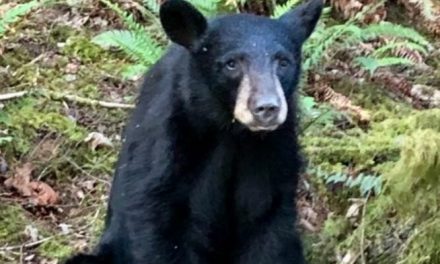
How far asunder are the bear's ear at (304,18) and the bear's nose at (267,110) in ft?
2.22

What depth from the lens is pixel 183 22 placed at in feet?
18.0

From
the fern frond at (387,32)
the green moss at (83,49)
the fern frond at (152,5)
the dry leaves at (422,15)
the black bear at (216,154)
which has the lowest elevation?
the green moss at (83,49)

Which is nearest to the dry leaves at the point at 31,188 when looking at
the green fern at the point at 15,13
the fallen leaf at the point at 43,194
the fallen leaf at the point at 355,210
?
the fallen leaf at the point at 43,194

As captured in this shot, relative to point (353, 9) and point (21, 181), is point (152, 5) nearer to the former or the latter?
point (21, 181)

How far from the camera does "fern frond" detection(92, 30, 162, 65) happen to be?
22.7ft

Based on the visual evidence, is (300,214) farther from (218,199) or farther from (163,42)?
(163,42)

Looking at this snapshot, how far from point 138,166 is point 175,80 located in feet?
1.43

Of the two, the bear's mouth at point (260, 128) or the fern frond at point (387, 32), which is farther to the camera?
the fern frond at point (387, 32)

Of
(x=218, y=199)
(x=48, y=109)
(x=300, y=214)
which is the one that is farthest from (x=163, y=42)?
(x=218, y=199)

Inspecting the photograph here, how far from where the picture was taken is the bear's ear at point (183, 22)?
5438mm

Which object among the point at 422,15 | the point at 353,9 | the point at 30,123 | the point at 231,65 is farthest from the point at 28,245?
the point at 422,15

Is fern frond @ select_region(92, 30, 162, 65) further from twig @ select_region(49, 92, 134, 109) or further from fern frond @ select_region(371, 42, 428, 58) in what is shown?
fern frond @ select_region(371, 42, 428, 58)

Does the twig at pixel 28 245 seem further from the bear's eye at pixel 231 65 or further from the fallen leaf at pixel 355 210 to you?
the bear's eye at pixel 231 65

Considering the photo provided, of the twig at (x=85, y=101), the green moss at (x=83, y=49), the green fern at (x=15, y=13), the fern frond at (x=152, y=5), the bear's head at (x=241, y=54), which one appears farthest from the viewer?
the green moss at (x=83, y=49)
